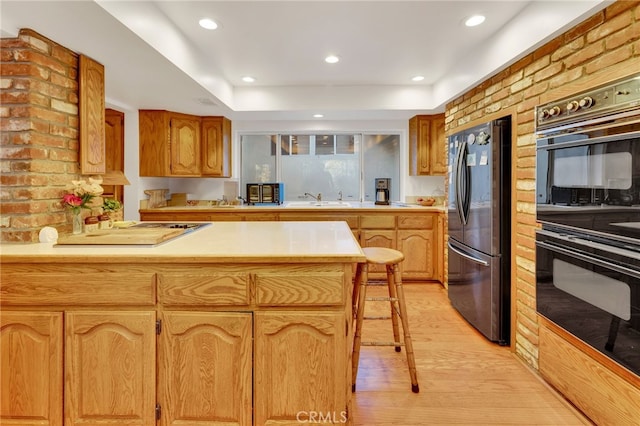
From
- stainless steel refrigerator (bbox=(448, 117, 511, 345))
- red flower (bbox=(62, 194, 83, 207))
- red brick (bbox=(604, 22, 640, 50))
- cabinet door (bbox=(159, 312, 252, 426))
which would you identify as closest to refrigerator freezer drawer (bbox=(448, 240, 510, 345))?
stainless steel refrigerator (bbox=(448, 117, 511, 345))

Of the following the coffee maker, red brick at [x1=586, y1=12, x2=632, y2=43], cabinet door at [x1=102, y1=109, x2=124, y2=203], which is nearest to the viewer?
red brick at [x1=586, y1=12, x2=632, y2=43]

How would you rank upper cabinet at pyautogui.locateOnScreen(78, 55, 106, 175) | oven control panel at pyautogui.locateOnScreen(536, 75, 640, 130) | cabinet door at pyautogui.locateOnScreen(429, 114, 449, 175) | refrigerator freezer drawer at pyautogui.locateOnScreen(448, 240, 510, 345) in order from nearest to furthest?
1. oven control panel at pyautogui.locateOnScreen(536, 75, 640, 130)
2. upper cabinet at pyautogui.locateOnScreen(78, 55, 106, 175)
3. refrigerator freezer drawer at pyautogui.locateOnScreen(448, 240, 510, 345)
4. cabinet door at pyautogui.locateOnScreen(429, 114, 449, 175)

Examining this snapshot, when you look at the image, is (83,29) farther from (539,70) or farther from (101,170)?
(539,70)

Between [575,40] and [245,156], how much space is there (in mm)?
3860

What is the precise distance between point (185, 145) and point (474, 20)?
Answer: 10.5ft

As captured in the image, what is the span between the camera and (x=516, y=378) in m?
2.06

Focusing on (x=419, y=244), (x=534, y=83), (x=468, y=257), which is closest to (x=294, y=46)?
(x=534, y=83)

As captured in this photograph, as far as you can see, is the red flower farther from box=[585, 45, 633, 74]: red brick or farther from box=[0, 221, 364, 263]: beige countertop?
box=[585, 45, 633, 74]: red brick

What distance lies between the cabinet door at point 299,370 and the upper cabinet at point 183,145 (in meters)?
3.10

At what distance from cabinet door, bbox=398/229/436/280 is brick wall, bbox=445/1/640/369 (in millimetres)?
1585

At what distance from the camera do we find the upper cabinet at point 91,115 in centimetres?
203

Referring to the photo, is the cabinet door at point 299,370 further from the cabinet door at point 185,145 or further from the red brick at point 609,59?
the cabinet door at point 185,145

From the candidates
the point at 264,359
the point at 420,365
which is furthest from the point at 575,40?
the point at 264,359

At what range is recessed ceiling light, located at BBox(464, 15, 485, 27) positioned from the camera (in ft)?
7.52
